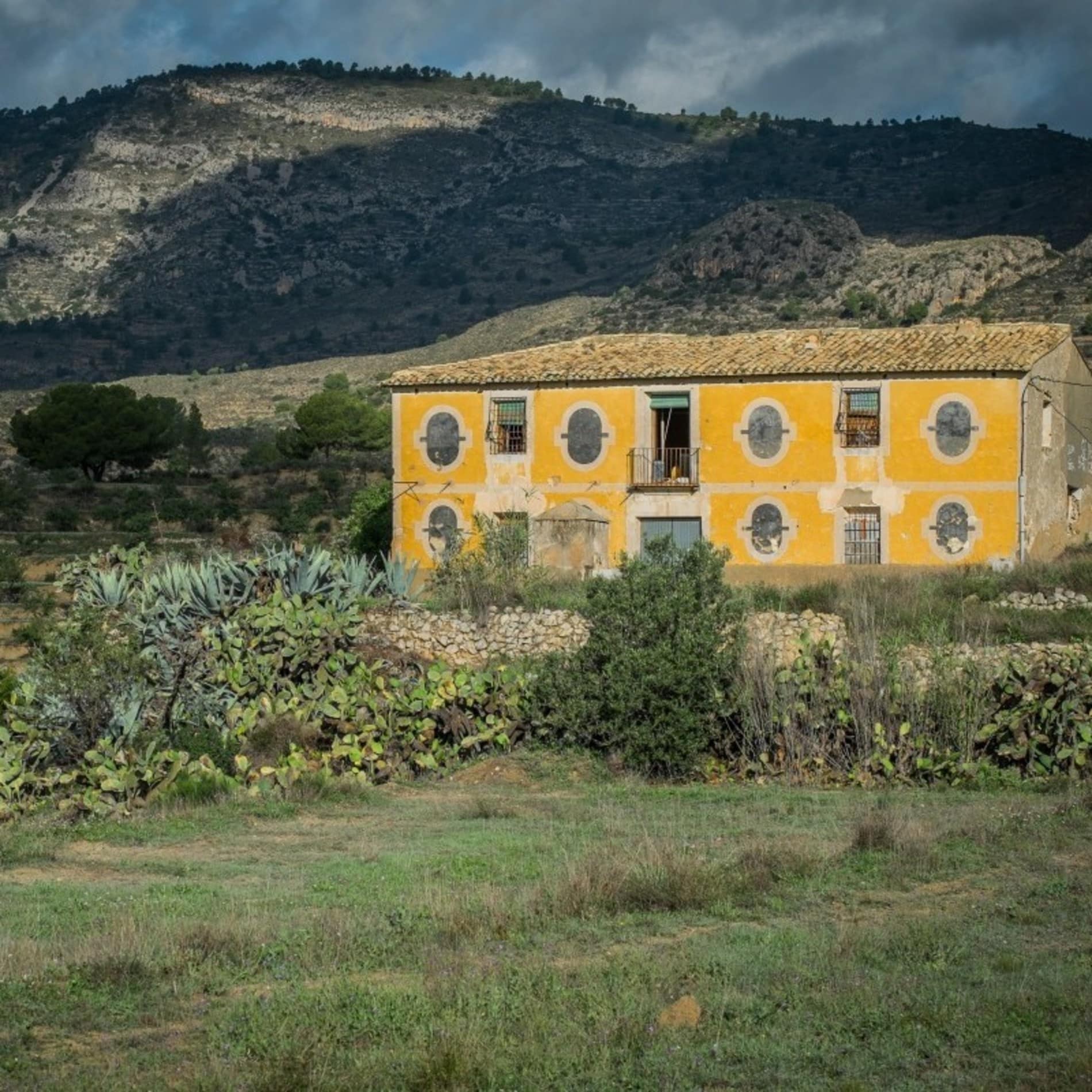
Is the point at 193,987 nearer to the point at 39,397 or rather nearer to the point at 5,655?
the point at 5,655

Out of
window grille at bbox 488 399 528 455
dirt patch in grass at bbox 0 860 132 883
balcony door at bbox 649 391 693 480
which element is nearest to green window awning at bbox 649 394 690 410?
balcony door at bbox 649 391 693 480

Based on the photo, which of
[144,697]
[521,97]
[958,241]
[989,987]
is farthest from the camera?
[521,97]

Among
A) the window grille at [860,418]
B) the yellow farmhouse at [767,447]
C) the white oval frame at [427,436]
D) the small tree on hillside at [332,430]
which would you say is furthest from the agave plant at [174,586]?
the small tree on hillside at [332,430]

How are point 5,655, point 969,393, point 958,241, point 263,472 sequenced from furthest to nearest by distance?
point 958,241 < point 263,472 < point 969,393 < point 5,655

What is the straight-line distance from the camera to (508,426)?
129ft

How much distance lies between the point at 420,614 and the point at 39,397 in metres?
69.8

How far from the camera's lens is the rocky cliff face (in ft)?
407

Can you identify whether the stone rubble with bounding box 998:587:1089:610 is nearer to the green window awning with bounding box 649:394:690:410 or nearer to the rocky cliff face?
the green window awning with bounding box 649:394:690:410

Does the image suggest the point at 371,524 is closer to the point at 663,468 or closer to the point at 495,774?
the point at 663,468

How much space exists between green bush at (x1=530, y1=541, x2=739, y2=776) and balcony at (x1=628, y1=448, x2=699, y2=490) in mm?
16831

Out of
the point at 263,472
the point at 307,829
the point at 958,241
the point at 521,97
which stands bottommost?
the point at 307,829

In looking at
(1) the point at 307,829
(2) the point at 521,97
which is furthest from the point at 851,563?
(2) the point at 521,97

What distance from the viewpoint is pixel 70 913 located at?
1150 centimetres

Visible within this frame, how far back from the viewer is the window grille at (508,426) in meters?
39.1
